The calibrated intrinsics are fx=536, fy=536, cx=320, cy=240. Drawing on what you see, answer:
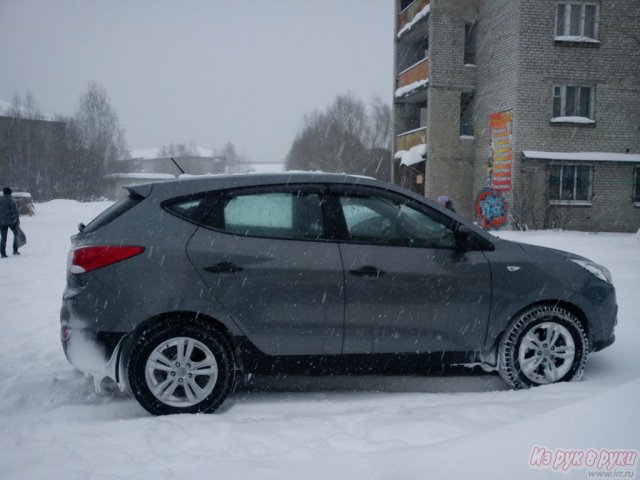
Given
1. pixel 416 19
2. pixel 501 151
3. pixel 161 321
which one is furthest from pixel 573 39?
pixel 161 321

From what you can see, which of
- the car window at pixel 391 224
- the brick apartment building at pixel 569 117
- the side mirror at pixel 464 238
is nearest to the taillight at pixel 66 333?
the car window at pixel 391 224

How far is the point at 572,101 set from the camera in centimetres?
2027

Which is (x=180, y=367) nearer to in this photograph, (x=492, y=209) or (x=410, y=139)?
(x=492, y=209)

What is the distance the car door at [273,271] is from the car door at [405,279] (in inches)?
5.8

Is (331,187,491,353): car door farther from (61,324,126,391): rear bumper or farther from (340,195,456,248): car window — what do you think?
(61,324,126,391): rear bumper

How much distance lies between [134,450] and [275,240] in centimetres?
159

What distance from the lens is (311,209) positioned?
3.92 metres

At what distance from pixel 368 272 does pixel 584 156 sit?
1873 cm

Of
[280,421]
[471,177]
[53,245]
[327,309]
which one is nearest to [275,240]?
[327,309]

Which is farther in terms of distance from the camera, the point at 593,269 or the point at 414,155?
the point at 414,155

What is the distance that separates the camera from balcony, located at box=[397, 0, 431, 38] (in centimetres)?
2445

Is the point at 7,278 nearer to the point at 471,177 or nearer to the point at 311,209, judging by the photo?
the point at 311,209

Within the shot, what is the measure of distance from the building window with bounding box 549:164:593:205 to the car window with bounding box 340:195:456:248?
694 inches

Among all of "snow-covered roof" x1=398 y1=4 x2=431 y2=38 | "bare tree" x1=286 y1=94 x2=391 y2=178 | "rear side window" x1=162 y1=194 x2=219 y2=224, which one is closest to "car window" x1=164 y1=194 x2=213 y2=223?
"rear side window" x1=162 y1=194 x2=219 y2=224
